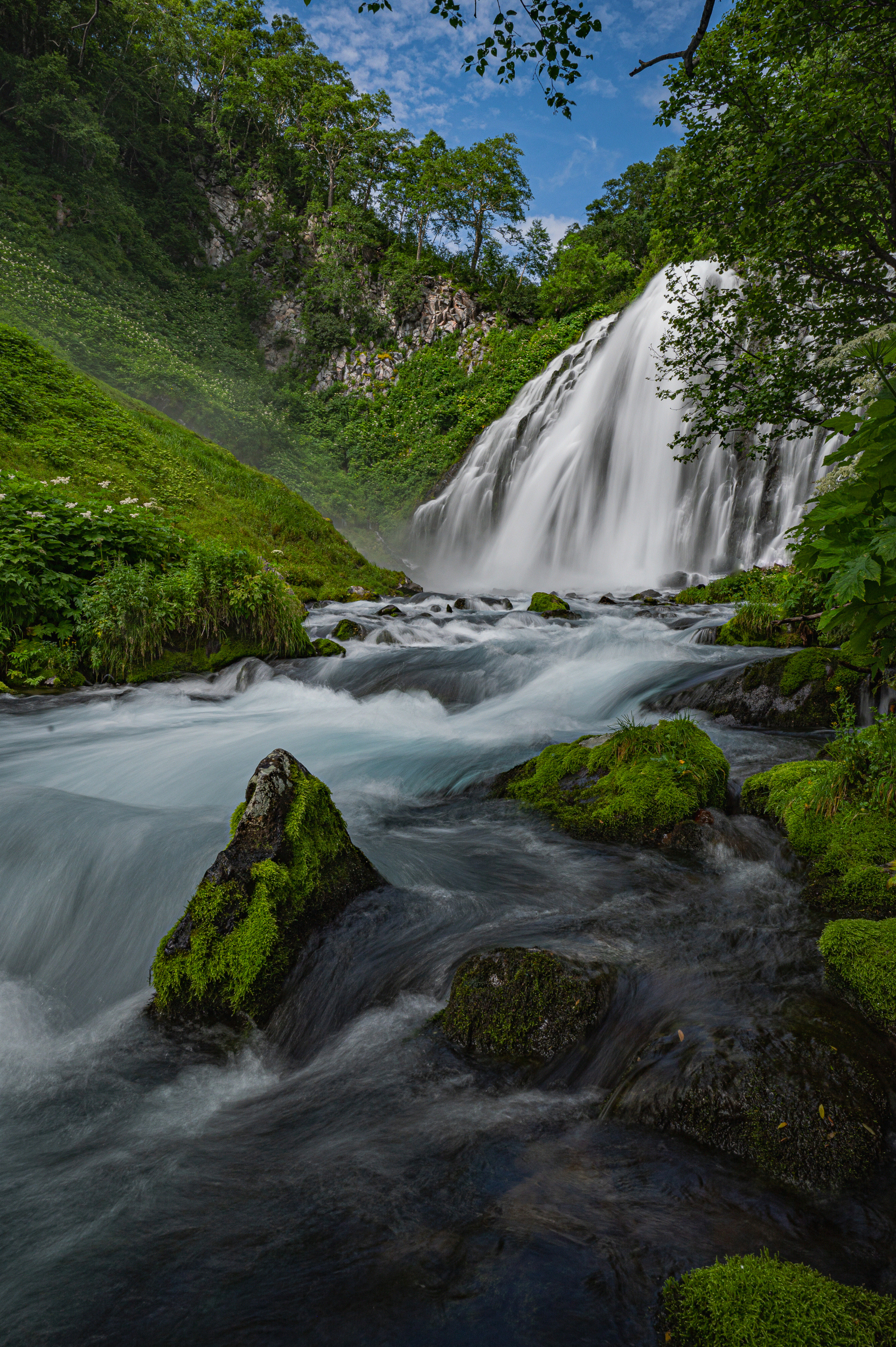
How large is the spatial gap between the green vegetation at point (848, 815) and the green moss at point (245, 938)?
8.77ft

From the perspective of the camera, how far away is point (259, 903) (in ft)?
9.34

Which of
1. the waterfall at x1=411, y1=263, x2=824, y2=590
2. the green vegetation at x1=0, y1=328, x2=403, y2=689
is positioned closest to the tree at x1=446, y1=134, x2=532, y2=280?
the waterfall at x1=411, y1=263, x2=824, y2=590

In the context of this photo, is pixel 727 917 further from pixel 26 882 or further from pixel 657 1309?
pixel 26 882

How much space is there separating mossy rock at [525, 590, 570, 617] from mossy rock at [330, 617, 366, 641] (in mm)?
3699

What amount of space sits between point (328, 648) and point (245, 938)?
6731 mm

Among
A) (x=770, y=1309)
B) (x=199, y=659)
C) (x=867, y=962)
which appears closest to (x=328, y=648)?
(x=199, y=659)

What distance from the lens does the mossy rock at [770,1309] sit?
1293mm

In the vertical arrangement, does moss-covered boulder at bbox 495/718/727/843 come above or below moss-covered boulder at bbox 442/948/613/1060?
above

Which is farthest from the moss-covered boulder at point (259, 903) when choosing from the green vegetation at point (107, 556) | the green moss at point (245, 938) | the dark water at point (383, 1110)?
the green vegetation at point (107, 556)

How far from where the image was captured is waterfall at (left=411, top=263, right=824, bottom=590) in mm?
16281

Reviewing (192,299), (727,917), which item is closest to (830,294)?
(727,917)

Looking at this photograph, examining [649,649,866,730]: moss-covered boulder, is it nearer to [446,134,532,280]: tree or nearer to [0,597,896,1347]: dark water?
[0,597,896,1347]: dark water

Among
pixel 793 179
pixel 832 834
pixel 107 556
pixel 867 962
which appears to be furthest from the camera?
pixel 107 556

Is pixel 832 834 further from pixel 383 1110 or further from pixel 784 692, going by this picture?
pixel 383 1110
